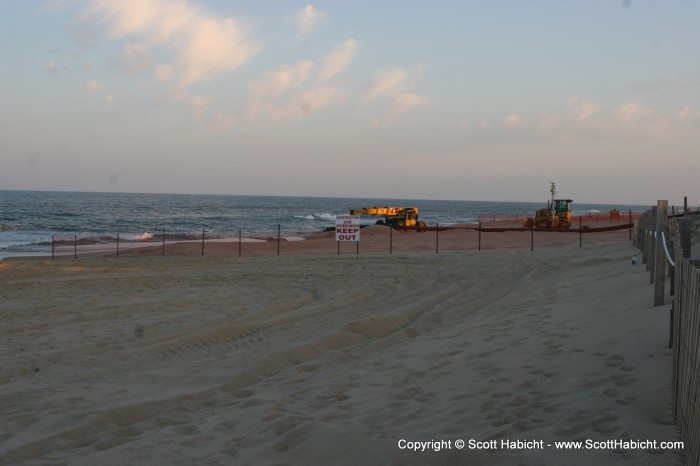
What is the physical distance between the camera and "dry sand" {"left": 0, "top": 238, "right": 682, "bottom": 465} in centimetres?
537

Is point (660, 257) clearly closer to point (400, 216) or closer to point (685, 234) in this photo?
point (685, 234)

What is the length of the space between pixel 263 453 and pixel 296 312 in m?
8.02

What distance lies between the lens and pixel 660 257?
361 inches

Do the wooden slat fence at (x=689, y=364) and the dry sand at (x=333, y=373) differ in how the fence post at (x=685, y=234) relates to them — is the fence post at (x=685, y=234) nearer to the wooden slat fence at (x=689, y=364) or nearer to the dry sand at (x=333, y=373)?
the dry sand at (x=333, y=373)

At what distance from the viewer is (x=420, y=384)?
7.30 m

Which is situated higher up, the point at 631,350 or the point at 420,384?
the point at 631,350

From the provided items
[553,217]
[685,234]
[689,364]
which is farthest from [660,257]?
[553,217]

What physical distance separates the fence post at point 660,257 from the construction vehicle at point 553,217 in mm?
40022

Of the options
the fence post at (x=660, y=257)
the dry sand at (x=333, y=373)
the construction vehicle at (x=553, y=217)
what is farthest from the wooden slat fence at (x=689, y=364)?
the construction vehicle at (x=553, y=217)

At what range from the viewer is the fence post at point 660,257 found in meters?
9.33

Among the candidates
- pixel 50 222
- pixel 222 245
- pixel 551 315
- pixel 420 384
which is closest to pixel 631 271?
pixel 551 315

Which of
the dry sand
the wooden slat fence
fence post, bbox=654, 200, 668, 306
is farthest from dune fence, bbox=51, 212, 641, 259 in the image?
the wooden slat fence

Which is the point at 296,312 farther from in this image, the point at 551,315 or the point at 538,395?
the point at 538,395

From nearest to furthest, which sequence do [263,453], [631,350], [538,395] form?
[263,453], [538,395], [631,350]
